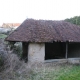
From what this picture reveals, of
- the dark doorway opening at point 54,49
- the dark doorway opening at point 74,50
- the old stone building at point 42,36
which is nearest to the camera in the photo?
the old stone building at point 42,36

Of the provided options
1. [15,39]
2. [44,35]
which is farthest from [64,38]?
[15,39]

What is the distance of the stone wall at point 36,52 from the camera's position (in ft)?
45.8

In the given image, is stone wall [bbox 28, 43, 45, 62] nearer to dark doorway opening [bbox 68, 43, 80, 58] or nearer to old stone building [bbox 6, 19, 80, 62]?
old stone building [bbox 6, 19, 80, 62]

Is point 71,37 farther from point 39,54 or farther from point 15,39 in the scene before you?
point 15,39

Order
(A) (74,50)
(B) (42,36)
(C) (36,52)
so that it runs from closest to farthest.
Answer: (C) (36,52)
(B) (42,36)
(A) (74,50)

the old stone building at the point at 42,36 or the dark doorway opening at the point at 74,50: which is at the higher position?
the old stone building at the point at 42,36

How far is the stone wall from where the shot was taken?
1395cm

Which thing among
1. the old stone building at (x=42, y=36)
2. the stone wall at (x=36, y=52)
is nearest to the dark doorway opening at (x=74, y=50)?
the old stone building at (x=42, y=36)

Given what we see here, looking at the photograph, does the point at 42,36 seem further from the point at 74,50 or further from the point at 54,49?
the point at 54,49

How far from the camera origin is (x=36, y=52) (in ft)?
46.0

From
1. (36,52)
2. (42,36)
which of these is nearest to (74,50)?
(42,36)

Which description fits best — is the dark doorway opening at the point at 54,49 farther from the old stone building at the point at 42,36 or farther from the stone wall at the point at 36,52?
the stone wall at the point at 36,52

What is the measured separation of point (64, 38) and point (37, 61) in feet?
10.3

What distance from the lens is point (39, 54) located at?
14.1 meters
